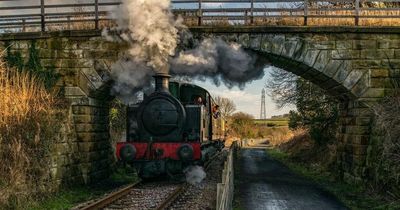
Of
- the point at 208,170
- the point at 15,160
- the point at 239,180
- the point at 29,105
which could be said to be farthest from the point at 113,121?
the point at 15,160

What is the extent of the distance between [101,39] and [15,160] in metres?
5.06

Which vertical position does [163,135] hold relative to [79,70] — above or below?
below

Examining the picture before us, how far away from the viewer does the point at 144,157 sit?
1209 centimetres

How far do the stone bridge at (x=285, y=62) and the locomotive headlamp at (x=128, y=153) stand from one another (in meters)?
1.63

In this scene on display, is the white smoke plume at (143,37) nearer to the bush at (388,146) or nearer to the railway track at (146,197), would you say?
the railway track at (146,197)

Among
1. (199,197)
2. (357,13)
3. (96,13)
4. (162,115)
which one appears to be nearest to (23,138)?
(162,115)

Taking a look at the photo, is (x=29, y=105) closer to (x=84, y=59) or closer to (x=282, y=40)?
(x=84, y=59)

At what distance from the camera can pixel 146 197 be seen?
412 inches

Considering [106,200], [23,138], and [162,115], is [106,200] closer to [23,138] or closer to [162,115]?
[23,138]

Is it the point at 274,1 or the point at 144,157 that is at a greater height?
the point at 274,1

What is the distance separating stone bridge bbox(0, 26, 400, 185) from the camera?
1282cm

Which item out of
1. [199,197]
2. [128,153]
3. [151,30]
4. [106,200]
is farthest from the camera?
[151,30]

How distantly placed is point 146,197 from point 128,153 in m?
1.87

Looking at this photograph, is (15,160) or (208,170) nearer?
(15,160)
